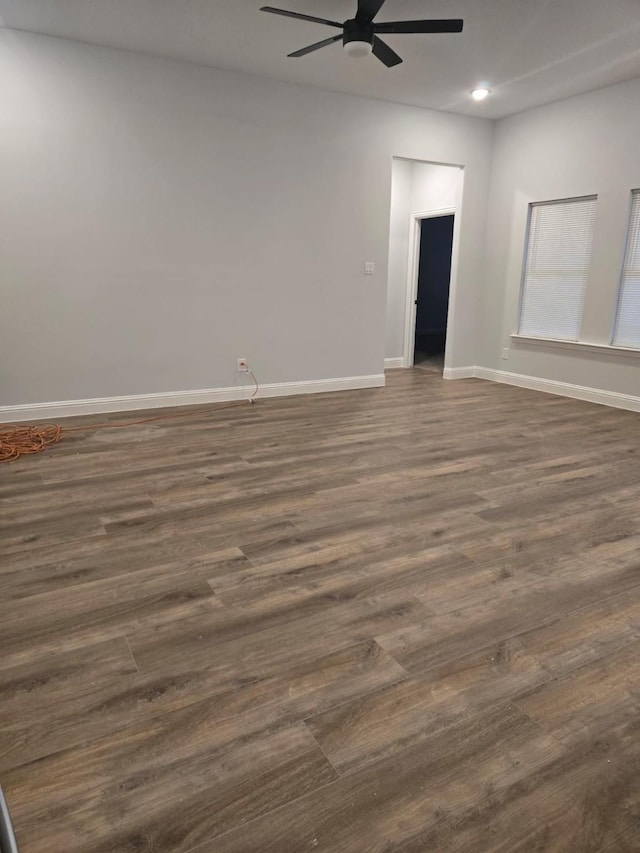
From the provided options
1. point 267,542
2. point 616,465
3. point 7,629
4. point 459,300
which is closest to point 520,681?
point 267,542

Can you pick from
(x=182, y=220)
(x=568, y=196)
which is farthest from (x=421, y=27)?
(x=568, y=196)

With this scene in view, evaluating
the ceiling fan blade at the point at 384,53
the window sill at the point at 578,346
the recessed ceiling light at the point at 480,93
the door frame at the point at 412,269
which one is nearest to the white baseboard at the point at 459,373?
the window sill at the point at 578,346

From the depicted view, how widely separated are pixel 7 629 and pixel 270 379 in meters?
3.99

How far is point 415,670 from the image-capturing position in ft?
5.84

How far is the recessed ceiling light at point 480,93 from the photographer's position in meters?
5.31

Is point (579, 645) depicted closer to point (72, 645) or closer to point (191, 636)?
point (191, 636)

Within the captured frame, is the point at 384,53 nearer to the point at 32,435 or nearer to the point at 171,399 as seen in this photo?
the point at 171,399

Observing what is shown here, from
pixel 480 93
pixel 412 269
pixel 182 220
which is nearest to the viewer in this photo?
pixel 182 220

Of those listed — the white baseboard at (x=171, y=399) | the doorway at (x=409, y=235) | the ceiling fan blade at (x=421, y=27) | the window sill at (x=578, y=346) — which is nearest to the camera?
the ceiling fan blade at (x=421, y=27)

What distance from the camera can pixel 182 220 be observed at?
5023 mm

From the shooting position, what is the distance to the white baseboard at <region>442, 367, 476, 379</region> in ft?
22.9

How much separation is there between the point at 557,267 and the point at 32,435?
5346mm

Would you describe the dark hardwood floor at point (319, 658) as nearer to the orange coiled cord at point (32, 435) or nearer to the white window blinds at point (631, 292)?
the orange coiled cord at point (32, 435)

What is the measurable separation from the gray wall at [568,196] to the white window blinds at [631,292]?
66mm
